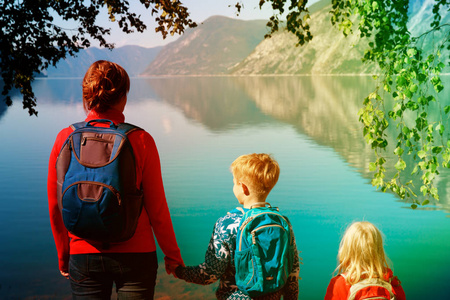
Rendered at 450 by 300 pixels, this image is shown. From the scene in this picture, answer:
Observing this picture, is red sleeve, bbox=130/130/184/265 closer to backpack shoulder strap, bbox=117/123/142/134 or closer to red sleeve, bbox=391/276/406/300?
backpack shoulder strap, bbox=117/123/142/134

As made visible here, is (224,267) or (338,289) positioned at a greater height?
(224,267)

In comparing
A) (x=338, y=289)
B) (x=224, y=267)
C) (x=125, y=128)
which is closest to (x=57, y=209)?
(x=125, y=128)

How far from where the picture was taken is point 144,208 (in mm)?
2895

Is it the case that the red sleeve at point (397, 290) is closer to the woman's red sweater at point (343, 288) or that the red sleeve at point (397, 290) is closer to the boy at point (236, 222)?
the woman's red sweater at point (343, 288)

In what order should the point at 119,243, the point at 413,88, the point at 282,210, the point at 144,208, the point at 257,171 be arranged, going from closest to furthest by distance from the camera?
the point at 119,243 → the point at 257,171 → the point at 144,208 → the point at 413,88 → the point at 282,210

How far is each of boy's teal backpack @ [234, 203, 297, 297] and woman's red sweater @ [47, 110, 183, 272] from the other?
1.48ft

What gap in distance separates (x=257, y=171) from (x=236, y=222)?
32cm

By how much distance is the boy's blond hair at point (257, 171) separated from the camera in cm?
280

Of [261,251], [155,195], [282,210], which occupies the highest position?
[155,195]

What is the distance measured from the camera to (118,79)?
2.78 metres

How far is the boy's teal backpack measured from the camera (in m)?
2.79

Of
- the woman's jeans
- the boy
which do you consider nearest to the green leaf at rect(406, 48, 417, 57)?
the boy

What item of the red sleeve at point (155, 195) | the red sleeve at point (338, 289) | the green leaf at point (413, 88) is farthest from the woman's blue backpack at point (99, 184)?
the green leaf at point (413, 88)

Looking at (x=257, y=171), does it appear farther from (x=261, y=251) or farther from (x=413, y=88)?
(x=413, y=88)
